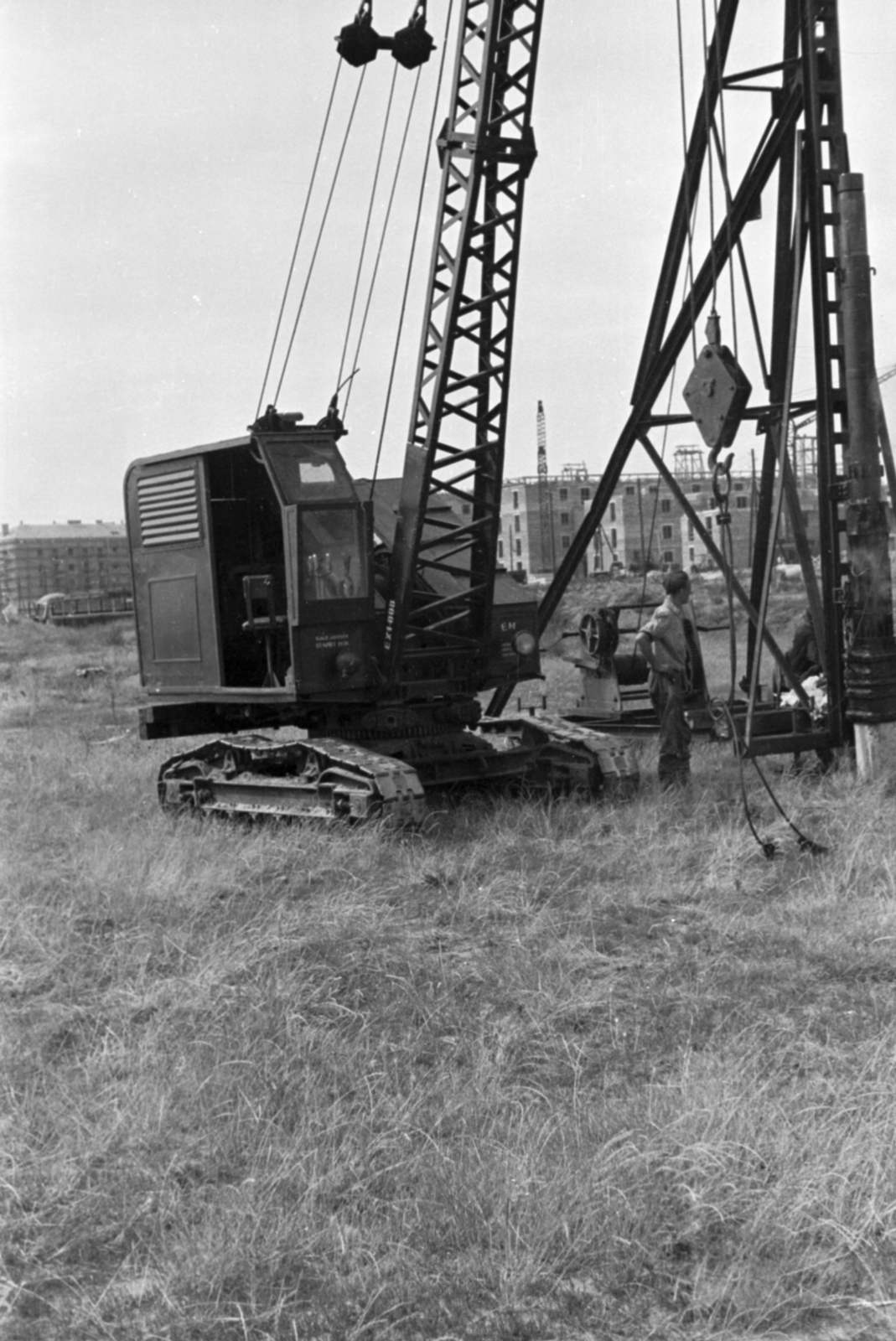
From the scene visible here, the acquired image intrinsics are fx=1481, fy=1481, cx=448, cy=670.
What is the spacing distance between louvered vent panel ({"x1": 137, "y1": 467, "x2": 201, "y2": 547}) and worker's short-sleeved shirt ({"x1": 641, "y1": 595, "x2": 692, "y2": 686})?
3388mm

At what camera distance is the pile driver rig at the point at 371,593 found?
10273 millimetres

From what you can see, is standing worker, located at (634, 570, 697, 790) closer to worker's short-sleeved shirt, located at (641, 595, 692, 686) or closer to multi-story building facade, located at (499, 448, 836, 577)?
worker's short-sleeved shirt, located at (641, 595, 692, 686)

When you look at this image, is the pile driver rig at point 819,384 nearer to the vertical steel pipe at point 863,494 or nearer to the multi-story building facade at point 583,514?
the vertical steel pipe at point 863,494

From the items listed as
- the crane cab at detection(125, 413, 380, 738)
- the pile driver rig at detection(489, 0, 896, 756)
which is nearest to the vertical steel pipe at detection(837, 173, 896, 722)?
the pile driver rig at detection(489, 0, 896, 756)

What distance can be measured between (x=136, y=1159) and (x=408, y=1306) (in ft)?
3.89

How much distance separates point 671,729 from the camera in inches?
427

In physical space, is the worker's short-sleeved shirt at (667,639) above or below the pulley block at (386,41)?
below

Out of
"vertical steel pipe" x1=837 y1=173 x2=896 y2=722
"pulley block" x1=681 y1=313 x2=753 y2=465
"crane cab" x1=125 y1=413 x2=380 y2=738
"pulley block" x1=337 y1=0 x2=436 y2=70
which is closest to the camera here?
"pulley block" x1=681 y1=313 x2=753 y2=465

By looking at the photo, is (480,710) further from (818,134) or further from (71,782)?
(818,134)

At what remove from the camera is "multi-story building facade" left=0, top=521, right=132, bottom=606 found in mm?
120750

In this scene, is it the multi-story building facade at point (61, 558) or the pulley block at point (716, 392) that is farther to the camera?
the multi-story building facade at point (61, 558)

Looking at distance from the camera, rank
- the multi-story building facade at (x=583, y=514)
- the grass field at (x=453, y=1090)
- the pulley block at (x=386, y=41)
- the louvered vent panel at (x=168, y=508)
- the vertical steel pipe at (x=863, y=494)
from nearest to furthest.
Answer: the grass field at (x=453, y=1090), the vertical steel pipe at (x=863, y=494), the louvered vent panel at (x=168, y=508), the pulley block at (x=386, y=41), the multi-story building facade at (x=583, y=514)

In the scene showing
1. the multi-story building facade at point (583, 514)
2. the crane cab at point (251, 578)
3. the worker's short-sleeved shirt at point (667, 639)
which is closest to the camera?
the crane cab at point (251, 578)

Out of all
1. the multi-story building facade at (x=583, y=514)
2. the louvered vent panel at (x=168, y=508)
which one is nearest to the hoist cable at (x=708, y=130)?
the louvered vent panel at (x=168, y=508)
